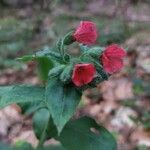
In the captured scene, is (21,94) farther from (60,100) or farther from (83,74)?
(83,74)

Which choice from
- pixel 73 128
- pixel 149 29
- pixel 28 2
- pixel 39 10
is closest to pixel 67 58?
pixel 73 128

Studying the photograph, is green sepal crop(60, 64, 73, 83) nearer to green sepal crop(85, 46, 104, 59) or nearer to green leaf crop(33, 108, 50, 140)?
green sepal crop(85, 46, 104, 59)

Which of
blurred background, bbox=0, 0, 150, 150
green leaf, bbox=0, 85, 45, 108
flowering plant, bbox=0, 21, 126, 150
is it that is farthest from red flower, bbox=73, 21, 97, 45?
blurred background, bbox=0, 0, 150, 150

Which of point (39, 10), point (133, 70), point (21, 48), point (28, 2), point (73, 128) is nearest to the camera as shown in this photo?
point (73, 128)

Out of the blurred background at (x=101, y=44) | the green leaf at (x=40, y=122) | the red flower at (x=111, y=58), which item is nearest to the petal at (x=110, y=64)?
the red flower at (x=111, y=58)

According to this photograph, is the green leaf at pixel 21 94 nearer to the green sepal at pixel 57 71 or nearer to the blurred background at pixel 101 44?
the green sepal at pixel 57 71

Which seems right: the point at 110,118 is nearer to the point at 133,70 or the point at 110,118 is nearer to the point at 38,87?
the point at 133,70
